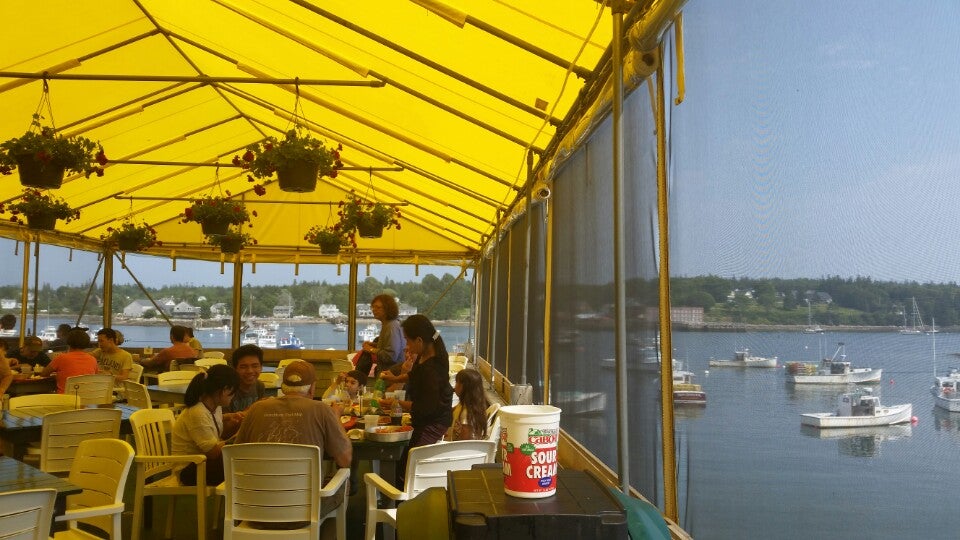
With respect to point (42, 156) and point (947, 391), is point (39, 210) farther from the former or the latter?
point (947, 391)

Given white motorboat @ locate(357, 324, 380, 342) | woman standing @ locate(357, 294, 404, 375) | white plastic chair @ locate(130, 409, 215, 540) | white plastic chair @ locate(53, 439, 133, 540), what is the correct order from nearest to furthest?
white plastic chair @ locate(53, 439, 133, 540) → white plastic chair @ locate(130, 409, 215, 540) → woman standing @ locate(357, 294, 404, 375) → white motorboat @ locate(357, 324, 380, 342)

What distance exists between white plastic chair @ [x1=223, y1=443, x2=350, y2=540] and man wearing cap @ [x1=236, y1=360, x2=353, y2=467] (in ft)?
0.81

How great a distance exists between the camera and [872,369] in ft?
5.58

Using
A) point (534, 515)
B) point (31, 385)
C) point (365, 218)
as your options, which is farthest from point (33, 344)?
point (534, 515)

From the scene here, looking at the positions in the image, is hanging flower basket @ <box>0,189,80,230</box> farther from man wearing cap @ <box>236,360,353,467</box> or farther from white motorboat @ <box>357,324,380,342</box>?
white motorboat @ <box>357,324,380,342</box>

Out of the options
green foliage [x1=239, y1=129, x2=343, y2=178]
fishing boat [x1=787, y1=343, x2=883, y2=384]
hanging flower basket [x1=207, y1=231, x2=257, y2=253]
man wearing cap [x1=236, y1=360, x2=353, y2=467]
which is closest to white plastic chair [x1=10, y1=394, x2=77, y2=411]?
green foliage [x1=239, y1=129, x2=343, y2=178]

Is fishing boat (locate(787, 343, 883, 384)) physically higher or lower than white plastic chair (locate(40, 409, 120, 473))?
higher

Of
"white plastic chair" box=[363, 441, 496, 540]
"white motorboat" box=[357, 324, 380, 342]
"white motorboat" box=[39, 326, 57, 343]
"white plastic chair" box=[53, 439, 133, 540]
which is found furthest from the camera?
"white motorboat" box=[357, 324, 380, 342]

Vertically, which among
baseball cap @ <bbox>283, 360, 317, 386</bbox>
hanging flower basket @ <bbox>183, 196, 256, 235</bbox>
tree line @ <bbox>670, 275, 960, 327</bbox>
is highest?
hanging flower basket @ <bbox>183, 196, 256, 235</bbox>

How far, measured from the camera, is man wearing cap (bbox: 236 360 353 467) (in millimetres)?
4254

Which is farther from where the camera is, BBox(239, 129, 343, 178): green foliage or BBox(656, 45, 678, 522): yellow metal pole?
BBox(239, 129, 343, 178): green foliage

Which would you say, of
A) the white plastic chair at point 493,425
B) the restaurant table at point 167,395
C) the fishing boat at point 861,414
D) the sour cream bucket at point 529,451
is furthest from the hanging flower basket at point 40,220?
the fishing boat at point 861,414

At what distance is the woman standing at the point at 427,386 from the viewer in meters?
5.21

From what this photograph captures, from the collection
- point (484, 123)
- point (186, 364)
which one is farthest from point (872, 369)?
point (186, 364)
